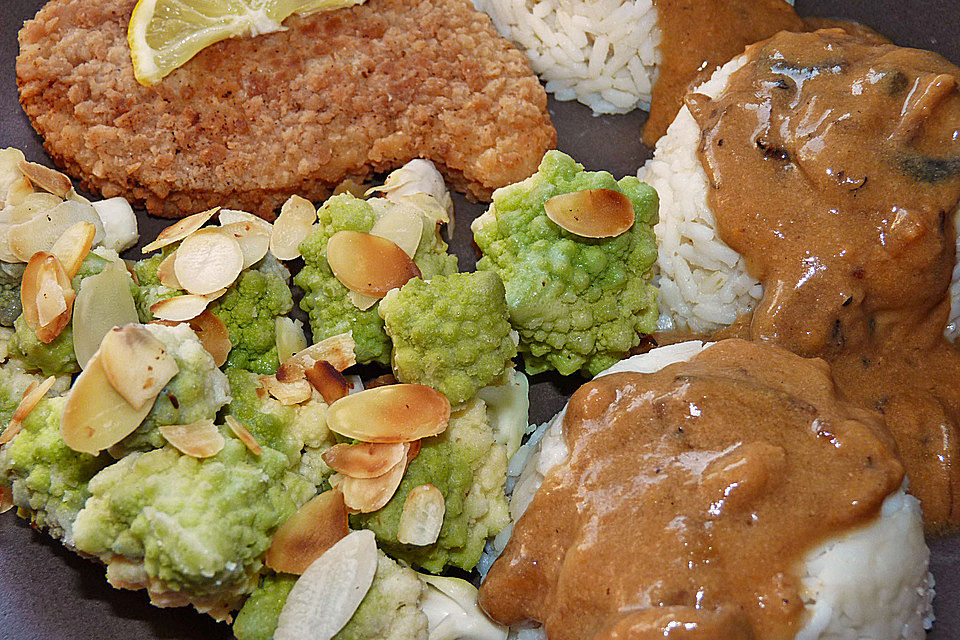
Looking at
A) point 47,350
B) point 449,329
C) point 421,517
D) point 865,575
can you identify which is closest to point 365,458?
point 421,517

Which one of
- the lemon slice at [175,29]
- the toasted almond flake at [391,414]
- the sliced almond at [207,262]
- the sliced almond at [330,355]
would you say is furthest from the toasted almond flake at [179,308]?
the lemon slice at [175,29]

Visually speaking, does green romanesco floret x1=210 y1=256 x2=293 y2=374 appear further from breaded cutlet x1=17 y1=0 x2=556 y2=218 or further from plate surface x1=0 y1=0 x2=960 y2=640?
plate surface x1=0 y1=0 x2=960 y2=640

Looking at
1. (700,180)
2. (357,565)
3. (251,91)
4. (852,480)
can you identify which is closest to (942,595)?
(852,480)

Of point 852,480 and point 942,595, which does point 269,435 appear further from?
point 942,595

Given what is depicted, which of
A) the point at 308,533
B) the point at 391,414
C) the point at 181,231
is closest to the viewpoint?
A: the point at 308,533

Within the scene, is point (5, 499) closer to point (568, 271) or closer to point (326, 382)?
point (326, 382)

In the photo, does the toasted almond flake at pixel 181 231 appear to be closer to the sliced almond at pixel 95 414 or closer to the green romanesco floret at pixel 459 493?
the sliced almond at pixel 95 414

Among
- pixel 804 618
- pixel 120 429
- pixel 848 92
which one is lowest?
pixel 804 618
